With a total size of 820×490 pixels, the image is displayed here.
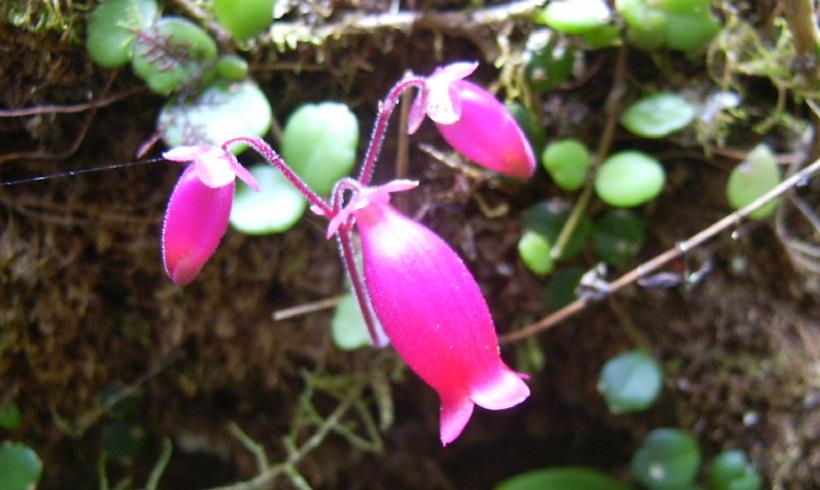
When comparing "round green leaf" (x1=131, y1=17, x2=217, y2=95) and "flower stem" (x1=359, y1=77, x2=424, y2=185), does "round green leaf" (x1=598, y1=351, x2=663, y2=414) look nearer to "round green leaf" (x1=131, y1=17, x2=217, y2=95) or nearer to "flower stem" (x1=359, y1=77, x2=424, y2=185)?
"flower stem" (x1=359, y1=77, x2=424, y2=185)

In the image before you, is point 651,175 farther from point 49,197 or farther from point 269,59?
point 49,197

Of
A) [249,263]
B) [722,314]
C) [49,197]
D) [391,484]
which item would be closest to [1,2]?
[49,197]

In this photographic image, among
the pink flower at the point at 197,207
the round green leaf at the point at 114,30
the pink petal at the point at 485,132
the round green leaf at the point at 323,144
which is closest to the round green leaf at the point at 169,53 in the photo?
the round green leaf at the point at 114,30

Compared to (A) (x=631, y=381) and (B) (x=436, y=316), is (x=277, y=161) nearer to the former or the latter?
(B) (x=436, y=316)

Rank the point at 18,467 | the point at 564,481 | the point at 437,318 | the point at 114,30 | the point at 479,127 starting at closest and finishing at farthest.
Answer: the point at 437,318 < the point at 479,127 < the point at 114,30 < the point at 18,467 < the point at 564,481

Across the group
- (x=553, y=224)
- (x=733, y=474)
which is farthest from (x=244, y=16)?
(x=733, y=474)
